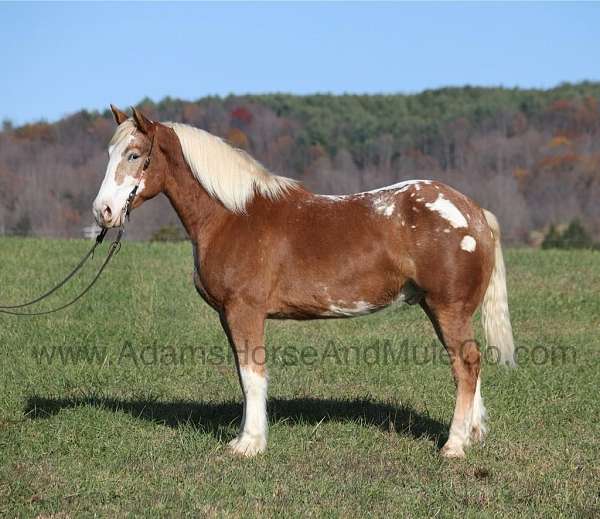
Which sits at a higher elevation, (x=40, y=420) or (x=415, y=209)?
(x=415, y=209)

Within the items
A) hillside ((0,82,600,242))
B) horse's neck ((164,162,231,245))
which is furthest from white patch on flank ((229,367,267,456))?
hillside ((0,82,600,242))

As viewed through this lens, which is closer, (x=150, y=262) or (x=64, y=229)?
(x=150, y=262)

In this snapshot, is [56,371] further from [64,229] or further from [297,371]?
[64,229]

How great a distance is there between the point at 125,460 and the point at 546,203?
2181 inches

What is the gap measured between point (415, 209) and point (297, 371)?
132 inches

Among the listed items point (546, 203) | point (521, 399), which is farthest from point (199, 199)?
point (546, 203)

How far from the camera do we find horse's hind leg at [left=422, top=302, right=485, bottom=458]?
5641mm

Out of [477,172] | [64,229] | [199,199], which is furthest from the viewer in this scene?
[477,172]

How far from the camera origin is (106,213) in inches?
218

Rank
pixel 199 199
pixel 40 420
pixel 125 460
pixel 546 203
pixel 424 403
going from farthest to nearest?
pixel 546 203, pixel 424 403, pixel 40 420, pixel 199 199, pixel 125 460

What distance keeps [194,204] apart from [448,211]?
187 cm

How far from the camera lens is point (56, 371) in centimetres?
805

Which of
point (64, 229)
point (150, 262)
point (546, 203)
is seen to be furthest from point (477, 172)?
point (150, 262)

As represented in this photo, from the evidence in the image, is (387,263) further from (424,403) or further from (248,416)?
(424,403)
